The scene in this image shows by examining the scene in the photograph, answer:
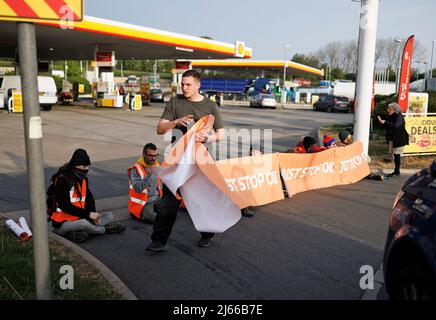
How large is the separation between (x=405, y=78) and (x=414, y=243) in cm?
1385

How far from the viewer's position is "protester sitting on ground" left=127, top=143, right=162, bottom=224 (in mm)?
6574

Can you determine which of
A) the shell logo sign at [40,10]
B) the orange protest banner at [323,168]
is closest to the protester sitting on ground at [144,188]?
the orange protest banner at [323,168]

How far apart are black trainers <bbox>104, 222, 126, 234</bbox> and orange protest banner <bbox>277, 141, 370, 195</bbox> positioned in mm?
3139

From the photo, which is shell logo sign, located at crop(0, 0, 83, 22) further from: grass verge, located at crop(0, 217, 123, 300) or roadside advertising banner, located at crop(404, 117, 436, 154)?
roadside advertising banner, located at crop(404, 117, 436, 154)

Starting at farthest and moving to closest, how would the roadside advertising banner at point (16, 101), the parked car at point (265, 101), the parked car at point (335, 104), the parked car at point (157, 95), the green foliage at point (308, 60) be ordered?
the green foliage at point (308, 60), the parked car at point (157, 95), the parked car at point (265, 101), the parked car at point (335, 104), the roadside advertising banner at point (16, 101)

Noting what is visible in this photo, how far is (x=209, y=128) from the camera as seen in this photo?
5.14 meters

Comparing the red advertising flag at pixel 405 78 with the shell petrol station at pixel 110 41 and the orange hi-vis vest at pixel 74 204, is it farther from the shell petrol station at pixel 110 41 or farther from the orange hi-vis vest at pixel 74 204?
the shell petrol station at pixel 110 41

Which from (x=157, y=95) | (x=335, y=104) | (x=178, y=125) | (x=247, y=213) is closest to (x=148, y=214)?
(x=247, y=213)

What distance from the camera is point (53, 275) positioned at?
14.2 ft

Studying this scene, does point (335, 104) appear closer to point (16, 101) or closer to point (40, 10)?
point (16, 101)

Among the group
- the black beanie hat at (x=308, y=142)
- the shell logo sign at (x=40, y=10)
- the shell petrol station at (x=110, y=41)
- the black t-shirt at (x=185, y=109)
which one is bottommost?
the black beanie hat at (x=308, y=142)

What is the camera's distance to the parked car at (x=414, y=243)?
9.32 ft

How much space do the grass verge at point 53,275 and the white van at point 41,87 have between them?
77.4 ft

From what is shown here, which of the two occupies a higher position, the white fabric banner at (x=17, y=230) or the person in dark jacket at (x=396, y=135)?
the person in dark jacket at (x=396, y=135)
